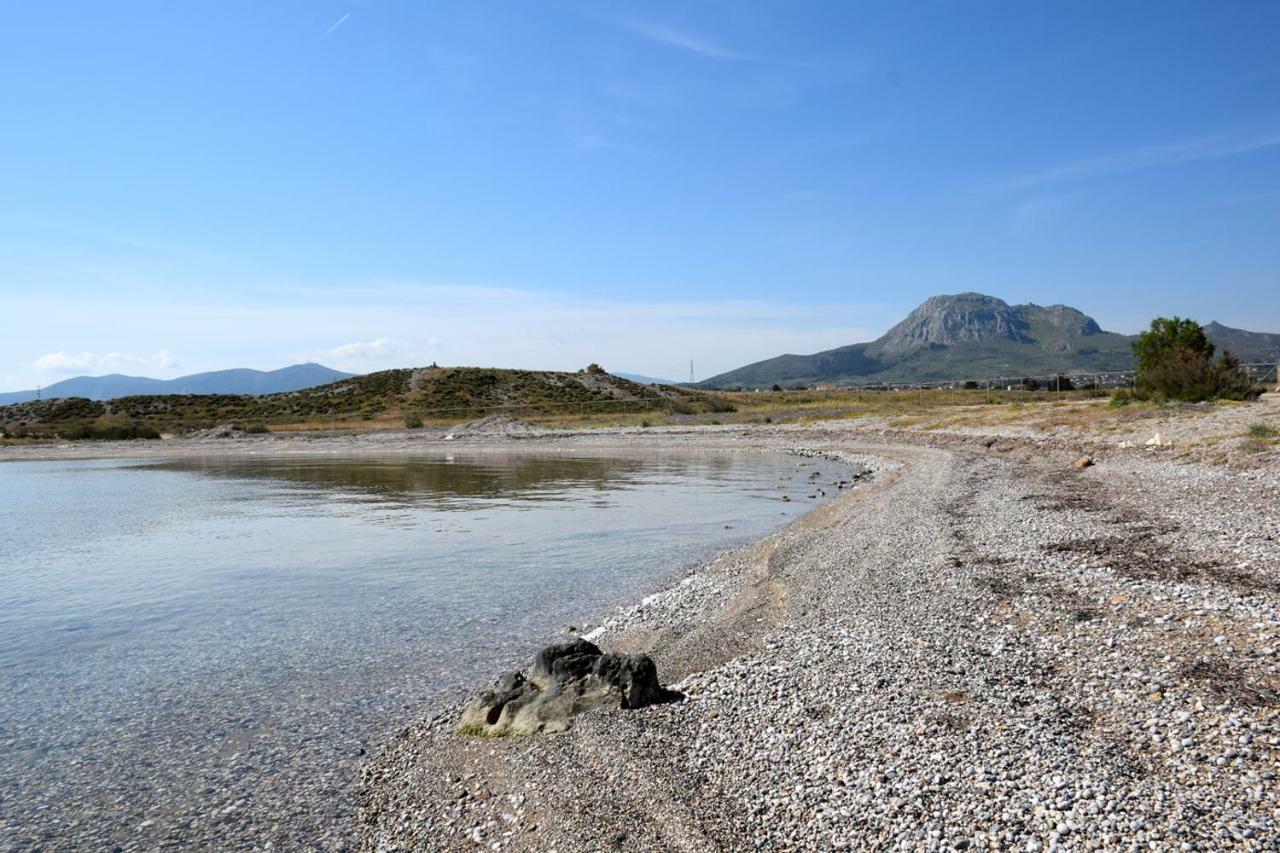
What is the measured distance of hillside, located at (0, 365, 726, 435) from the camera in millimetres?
76938

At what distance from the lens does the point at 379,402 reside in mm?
88062

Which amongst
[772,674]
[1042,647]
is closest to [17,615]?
[772,674]

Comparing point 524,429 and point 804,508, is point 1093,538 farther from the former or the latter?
point 524,429

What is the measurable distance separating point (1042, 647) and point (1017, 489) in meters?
13.0

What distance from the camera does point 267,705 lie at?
841cm

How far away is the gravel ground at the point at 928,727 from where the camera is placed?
467 cm

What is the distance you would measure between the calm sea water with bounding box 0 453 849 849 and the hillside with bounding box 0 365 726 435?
50.2m

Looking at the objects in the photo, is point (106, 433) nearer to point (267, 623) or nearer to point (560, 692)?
point (267, 623)

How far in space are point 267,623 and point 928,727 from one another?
33.0 ft

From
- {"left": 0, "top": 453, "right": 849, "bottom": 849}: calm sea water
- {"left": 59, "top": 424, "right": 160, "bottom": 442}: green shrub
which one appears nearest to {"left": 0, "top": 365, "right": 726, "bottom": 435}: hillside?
{"left": 59, "top": 424, "right": 160, "bottom": 442}: green shrub

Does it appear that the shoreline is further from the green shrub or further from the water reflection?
the green shrub

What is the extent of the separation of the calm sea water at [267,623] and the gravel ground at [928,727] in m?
1.21

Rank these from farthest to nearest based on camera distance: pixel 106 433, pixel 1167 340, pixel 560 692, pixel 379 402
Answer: pixel 379 402 → pixel 106 433 → pixel 1167 340 → pixel 560 692

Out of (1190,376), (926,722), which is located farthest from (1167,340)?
(926,722)
